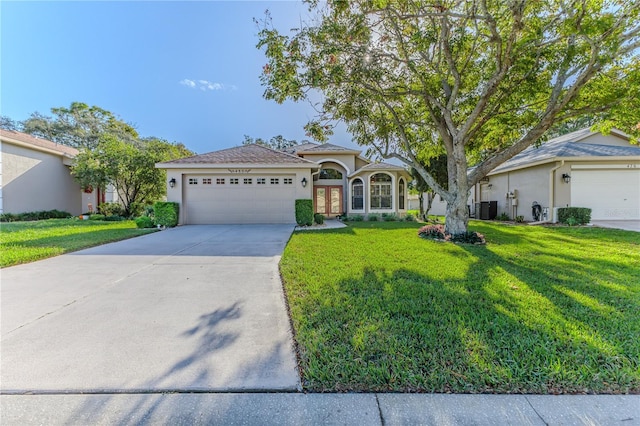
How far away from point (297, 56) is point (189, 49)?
11.3 m

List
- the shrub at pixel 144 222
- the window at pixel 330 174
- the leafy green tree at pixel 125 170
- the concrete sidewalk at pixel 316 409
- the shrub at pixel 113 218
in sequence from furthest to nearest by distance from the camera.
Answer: the window at pixel 330 174 → the leafy green tree at pixel 125 170 → the shrub at pixel 113 218 → the shrub at pixel 144 222 → the concrete sidewalk at pixel 316 409

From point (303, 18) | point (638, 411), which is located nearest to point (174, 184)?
point (303, 18)

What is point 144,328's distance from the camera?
3.02 meters

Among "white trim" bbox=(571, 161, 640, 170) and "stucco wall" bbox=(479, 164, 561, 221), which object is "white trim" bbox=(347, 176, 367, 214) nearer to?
"stucco wall" bbox=(479, 164, 561, 221)

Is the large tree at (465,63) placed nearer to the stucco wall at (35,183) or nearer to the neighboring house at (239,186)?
the neighboring house at (239,186)

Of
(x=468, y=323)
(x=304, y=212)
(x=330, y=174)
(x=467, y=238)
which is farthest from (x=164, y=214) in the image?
(x=468, y=323)

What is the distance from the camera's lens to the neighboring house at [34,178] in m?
14.2

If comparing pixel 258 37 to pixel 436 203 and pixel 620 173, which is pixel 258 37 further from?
pixel 436 203

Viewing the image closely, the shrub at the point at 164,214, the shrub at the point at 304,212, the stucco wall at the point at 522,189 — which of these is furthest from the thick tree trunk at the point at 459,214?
the shrub at the point at 164,214

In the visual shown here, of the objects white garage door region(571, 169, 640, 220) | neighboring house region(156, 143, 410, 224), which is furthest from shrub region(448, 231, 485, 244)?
white garage door region(571, 169, 640, 220)

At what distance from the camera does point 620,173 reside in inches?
483

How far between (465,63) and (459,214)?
4.35 m

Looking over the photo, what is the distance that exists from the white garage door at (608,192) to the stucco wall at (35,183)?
1068 inches

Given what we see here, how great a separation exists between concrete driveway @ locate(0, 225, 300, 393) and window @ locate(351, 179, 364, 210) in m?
11.7
